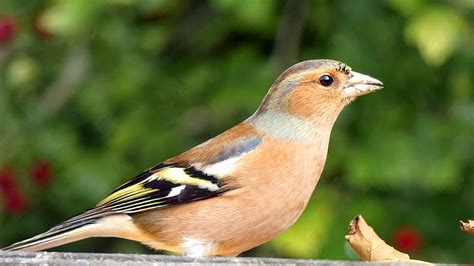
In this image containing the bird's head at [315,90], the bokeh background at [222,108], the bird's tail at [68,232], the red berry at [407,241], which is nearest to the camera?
the bird's tail at [68,232]

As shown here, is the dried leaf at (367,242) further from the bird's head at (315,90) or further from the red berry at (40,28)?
the red berry at (40,28)

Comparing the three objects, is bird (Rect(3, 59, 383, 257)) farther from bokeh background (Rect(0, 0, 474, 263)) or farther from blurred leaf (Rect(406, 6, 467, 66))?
bokeh background (Rect(0, 0, 474, 263))

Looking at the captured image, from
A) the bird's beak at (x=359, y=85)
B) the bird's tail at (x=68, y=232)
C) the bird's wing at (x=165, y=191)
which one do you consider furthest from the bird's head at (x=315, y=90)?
the bird's tail at (x=68, y=232)

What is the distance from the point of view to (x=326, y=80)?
4.24 metres

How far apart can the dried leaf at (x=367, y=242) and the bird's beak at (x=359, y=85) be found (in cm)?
98

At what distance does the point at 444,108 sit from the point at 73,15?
2.16m

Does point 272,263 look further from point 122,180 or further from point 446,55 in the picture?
point 122,180

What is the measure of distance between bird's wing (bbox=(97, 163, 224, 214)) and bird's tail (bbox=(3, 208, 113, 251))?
74 mm

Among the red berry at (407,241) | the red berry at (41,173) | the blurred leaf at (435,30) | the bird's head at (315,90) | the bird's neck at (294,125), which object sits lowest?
the red berry at (407,241)

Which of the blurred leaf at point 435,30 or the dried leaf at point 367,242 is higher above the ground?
the blurred leaf at point 435,30

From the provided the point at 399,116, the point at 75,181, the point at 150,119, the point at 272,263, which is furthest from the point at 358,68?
the point at 272,263

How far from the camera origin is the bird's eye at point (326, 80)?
423 centimetres

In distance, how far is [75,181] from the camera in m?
6.07

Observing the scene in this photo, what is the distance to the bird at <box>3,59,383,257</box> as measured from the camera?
375cm
